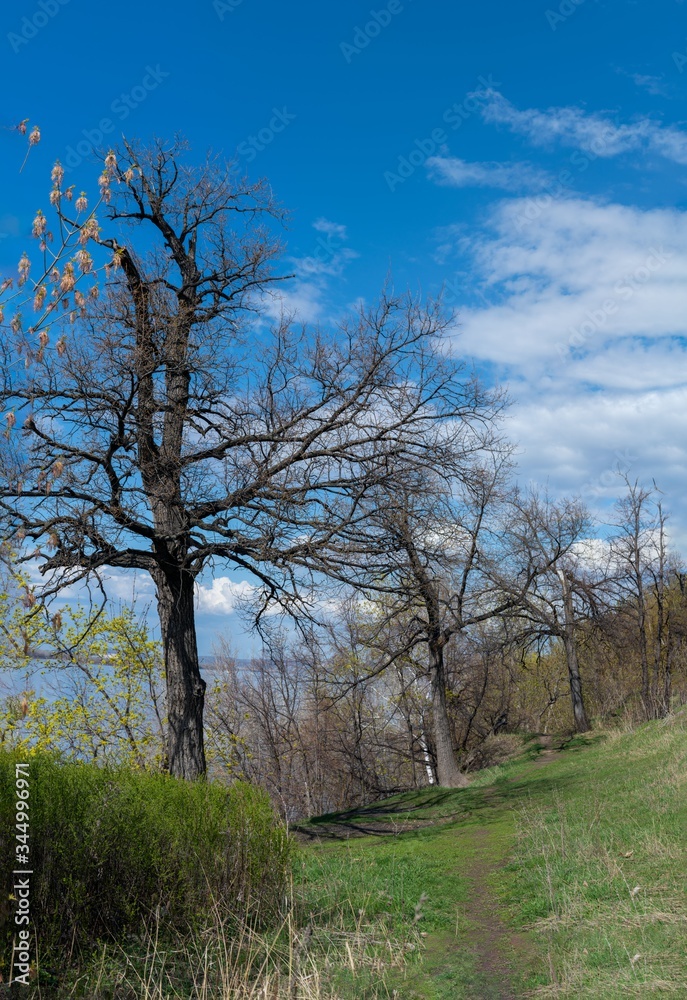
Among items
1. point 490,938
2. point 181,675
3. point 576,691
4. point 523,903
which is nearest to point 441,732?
point 576,691

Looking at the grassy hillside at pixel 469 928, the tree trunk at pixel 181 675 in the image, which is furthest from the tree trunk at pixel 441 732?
the grassy hillside at pixel 469 928

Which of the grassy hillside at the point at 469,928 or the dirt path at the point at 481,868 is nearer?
the grassy hillside at the point at 469,928

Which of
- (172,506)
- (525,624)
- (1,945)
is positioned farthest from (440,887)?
(525,624)

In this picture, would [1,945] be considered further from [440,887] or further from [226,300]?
[226,300]

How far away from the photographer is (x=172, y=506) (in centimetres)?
1221

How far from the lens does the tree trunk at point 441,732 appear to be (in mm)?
20109

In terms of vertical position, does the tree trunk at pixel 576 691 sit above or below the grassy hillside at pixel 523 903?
above

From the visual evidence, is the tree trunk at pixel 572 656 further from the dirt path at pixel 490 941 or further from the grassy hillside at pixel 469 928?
the dirt path at pixel 490 941

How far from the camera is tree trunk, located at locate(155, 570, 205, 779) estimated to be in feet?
39.0

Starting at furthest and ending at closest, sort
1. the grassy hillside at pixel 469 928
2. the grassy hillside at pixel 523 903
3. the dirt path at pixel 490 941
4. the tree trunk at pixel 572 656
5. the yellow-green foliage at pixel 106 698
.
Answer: the tree trunk at pixel 572 656 → the yellow-green foliage at pixel 106 698 → the dirt path at pixel 490 941 → the grassy hillside at pixel 523 903 → the grassy hillside at pixel 469 928

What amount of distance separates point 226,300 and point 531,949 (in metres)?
11.5

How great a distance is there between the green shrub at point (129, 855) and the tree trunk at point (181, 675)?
5.21m

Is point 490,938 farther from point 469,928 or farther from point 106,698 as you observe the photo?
point 106,698

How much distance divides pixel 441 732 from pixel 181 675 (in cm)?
1021
